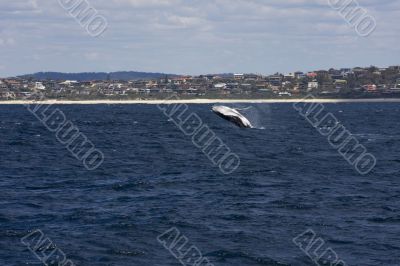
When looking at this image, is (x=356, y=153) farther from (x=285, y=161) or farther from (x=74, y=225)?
(x=74, y=225)

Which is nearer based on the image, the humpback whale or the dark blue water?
the dark blue water

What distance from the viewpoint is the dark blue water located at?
35875mm

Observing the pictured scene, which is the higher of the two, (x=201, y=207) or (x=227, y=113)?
(x=227, y=113)

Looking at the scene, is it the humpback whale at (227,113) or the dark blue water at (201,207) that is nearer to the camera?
the dark blue water at (201,207)

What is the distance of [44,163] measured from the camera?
66688 millimetres

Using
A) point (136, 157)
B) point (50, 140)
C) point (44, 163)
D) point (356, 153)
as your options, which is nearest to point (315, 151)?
point (356, 153)

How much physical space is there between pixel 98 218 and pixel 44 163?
26.0m

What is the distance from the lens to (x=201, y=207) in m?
44.8

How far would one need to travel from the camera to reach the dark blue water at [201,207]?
3588 centimetres

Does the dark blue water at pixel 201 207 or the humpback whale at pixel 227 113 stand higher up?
the humpback whale at pixel 227 113

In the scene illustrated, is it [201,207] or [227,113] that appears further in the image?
[227,113]

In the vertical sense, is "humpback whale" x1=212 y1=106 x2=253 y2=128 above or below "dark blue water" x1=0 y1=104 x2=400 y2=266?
above

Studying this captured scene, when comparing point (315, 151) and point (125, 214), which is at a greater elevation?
point (315, 151)

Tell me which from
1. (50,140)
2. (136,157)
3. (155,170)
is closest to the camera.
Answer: (155,170)
